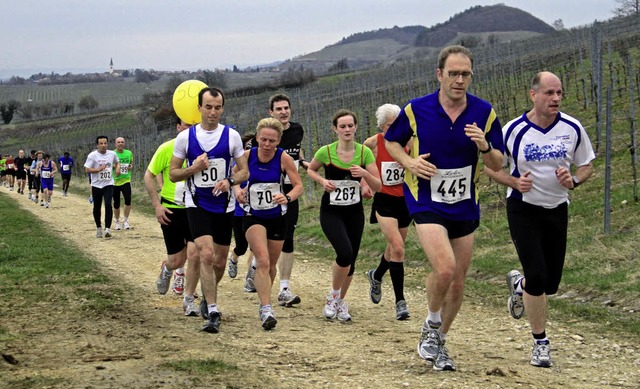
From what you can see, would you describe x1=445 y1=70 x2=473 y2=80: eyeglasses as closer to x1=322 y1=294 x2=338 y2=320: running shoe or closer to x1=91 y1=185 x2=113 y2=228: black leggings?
x1=322 y1=294 x2=338 y2=320: running shoe

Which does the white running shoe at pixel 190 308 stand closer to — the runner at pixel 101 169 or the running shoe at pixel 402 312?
the running shoe at pixel 402 312

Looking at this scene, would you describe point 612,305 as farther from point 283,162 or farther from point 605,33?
point 605,33

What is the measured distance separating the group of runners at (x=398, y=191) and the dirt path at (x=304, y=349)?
10.7 inches

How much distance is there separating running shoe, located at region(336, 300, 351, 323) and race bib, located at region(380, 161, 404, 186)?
52.0 inches

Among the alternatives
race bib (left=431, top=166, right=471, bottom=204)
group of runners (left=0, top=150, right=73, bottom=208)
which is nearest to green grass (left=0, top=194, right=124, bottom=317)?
race bib (left=431, top=166, right=471, bottom=204)

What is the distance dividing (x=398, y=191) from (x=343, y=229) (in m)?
0.68

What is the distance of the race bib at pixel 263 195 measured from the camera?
8.30 m

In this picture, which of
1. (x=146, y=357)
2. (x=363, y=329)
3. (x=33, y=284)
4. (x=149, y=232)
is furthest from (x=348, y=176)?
Answer: (x=149, y=232)

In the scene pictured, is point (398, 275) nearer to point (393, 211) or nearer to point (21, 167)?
point (393, 211)

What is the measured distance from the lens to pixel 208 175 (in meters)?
7.95

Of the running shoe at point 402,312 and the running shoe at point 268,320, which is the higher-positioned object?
the running shoe at point 268,320

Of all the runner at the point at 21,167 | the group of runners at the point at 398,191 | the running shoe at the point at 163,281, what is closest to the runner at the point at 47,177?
the runner at the point at 21,167

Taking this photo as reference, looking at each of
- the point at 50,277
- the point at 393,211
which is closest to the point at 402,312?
the point at 393,211

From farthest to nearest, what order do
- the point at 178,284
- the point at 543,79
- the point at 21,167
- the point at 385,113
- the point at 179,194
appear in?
1. the point at 21,167
2. the point at 178,284
3. the point at 179,194
4. the point at 385,113
5. the point at 543,79
